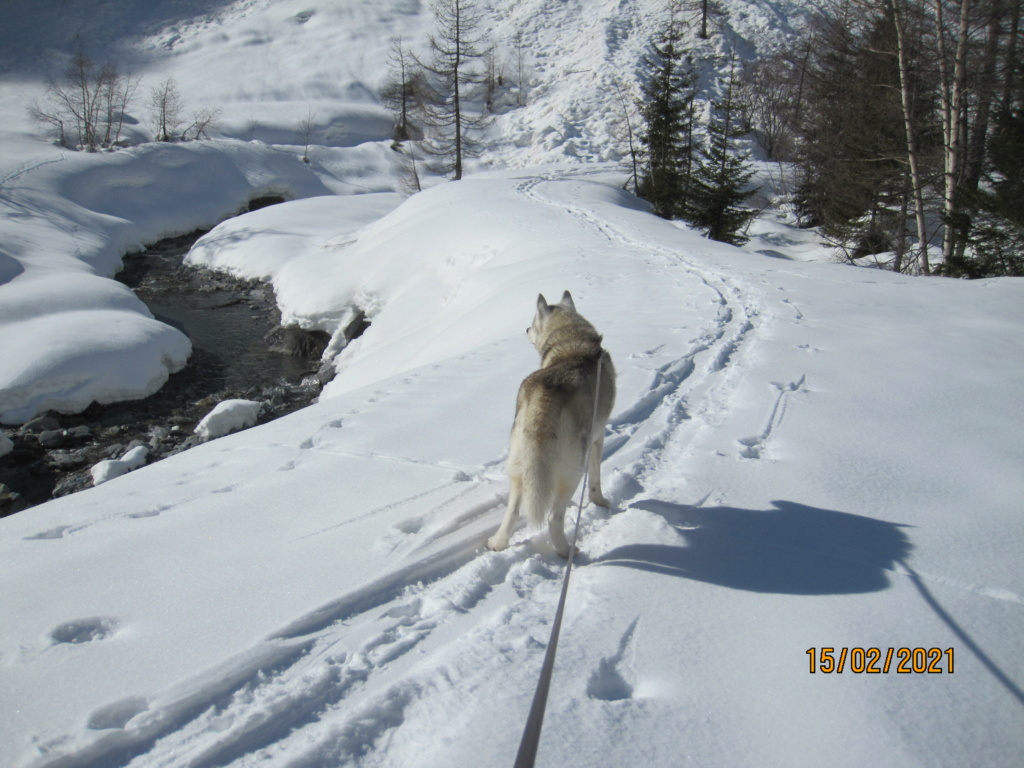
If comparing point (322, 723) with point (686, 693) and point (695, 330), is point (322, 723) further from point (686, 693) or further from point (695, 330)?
point (695, 330)

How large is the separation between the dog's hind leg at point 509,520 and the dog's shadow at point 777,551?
0.50 meters

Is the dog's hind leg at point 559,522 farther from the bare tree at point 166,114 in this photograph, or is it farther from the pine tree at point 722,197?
the bare tree at point 166,114

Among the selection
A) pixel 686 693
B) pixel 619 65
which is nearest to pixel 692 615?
pixel 686 693

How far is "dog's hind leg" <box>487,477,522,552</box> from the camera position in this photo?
3.01 metres

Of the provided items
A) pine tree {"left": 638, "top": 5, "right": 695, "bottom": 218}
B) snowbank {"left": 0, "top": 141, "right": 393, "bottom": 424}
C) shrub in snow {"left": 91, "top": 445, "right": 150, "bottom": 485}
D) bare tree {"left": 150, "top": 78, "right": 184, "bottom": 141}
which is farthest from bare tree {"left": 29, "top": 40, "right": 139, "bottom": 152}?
shrub in snow {"left": 91, "top": 445, "right": 150, "bottom": 485}

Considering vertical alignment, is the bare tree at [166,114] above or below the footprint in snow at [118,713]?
above

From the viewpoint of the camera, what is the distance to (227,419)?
31.0 feet

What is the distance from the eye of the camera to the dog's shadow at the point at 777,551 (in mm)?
2801

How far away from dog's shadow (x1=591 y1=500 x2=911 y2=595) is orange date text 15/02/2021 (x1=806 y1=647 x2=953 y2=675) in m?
0.39

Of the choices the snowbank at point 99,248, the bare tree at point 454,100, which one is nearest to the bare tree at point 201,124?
the snowbank at point 99,248

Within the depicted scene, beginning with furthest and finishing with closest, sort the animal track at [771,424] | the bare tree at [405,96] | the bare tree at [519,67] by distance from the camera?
the bare tree at [519,67] < the bare tree at [405,96] < the animal track at [771,424]

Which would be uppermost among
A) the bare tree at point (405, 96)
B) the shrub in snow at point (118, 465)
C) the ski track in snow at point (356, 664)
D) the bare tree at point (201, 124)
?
the bare tree at point (405, 96)

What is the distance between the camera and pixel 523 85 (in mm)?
46812

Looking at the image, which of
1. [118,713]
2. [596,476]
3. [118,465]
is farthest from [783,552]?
[118,465]
